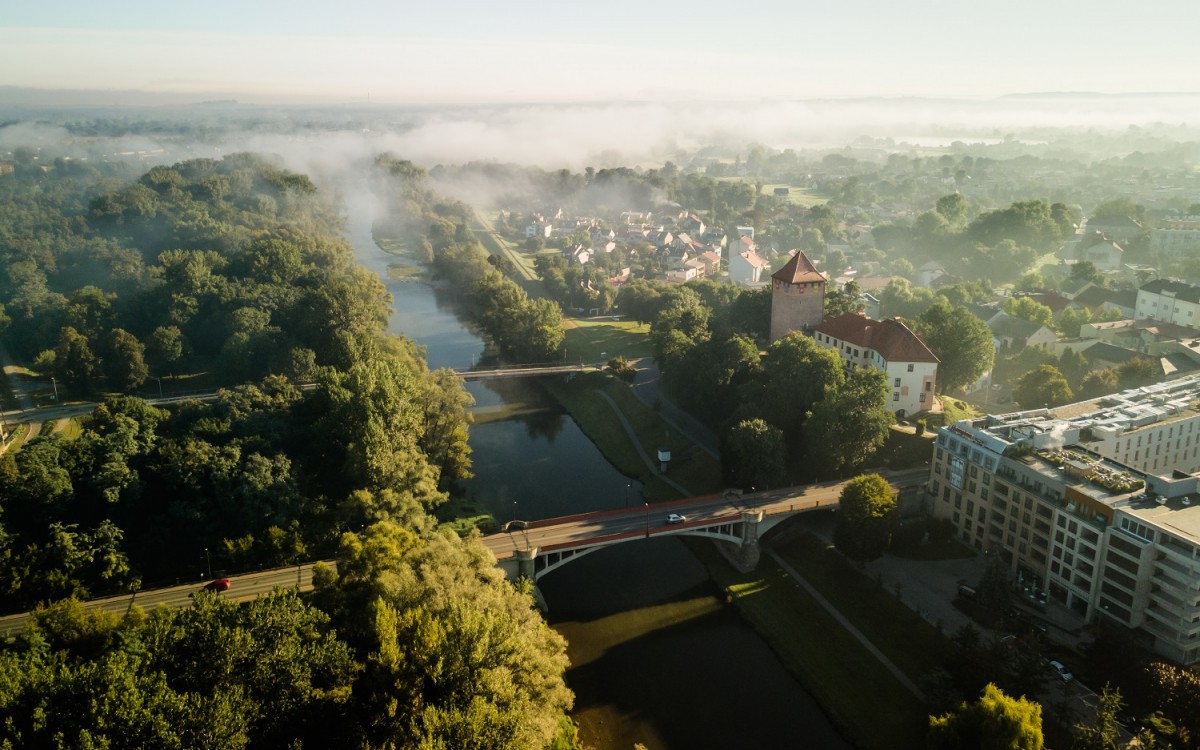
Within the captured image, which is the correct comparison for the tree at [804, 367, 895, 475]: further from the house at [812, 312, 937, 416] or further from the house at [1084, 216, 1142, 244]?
the house at [1084, 216, 1142, 244]

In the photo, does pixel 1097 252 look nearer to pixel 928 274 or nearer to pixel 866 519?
pixel 928 274

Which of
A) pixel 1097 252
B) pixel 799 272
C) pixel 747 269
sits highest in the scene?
pixel 799 272

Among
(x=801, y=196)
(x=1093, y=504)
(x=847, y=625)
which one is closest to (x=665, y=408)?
(x=847, y=625)

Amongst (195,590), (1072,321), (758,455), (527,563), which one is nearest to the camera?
(195,590)

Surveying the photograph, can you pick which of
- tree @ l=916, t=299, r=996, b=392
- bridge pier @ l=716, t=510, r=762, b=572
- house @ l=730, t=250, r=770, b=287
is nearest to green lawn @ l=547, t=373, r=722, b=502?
bridge pier @ l=716, t=510, r=762, b=572

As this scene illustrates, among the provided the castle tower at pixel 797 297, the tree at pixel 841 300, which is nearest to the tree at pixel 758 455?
the castle tower at pixel 797 297

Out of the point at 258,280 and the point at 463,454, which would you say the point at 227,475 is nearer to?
the point at 463,454
